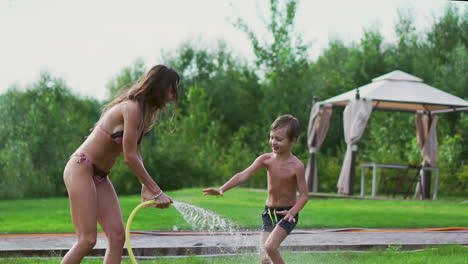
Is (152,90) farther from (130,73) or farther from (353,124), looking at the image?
(130,73)

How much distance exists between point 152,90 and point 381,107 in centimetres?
1362

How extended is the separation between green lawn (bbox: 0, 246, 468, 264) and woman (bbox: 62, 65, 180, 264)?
175 cm

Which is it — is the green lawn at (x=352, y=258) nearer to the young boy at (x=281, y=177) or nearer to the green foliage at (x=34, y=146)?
the young boy at (x=281, y=177)

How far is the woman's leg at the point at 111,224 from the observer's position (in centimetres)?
432

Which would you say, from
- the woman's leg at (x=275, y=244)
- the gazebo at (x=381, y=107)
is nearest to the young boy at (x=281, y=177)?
the woman's leg at (x=275, y=244)

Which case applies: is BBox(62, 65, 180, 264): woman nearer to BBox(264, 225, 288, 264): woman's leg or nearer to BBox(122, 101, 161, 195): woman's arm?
BBox(122, 101, 161, 195): woman's arm

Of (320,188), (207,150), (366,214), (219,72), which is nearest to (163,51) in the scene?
(219,72)

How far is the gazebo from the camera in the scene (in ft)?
49.9

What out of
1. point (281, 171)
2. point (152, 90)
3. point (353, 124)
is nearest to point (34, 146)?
point (353, 124)

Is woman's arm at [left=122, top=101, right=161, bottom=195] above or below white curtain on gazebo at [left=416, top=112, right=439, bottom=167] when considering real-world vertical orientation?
above

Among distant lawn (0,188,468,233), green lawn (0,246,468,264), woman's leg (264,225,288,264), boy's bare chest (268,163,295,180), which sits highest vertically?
boy's bare chest (268,163,295,180)

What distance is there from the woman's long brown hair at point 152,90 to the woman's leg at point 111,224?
49cm

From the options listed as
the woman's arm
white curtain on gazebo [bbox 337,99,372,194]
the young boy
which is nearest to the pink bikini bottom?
the woman's arm

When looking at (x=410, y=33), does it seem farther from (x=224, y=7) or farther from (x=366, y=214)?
(x=366, y=214)
